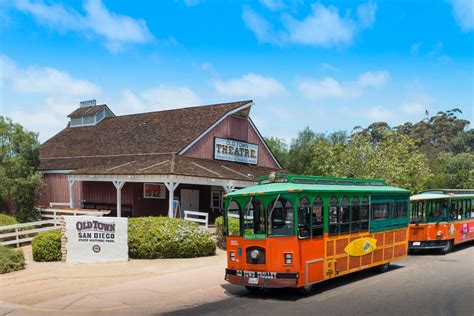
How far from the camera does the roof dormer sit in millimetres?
38469

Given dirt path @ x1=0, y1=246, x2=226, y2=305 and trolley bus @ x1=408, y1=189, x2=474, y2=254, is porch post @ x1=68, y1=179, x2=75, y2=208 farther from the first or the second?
trolley bus @ x1=408, y1=189, x2=474, y2=254

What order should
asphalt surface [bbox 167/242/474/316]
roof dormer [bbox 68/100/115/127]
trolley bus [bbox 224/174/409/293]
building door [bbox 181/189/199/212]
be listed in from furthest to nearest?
1. roof dormer [bbox 68/100/115/127]
2. building door [bbox 181/189/199/212]
3. trolley bus [bbox 224/174/409/293]
4. asphalt surface [bbox 167/242/474/316]

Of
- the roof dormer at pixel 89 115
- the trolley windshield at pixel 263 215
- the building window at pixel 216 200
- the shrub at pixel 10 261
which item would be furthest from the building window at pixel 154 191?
the trolley windshield at pixel 263 215

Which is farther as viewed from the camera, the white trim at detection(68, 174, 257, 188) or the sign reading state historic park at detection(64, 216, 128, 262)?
the white trim at detection(68, 174, 257, 188)

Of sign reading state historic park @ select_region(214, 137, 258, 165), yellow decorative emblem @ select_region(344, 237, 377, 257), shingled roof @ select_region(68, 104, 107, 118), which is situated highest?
shingled roof @ select_region(68, 104, 107, 118)

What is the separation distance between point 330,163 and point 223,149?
10.1 m

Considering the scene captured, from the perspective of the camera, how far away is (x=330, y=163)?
36.8 m

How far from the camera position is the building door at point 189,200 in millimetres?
29231

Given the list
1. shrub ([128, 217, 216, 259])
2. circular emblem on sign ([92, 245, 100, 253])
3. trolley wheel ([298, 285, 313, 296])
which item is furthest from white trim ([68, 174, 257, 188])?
trolley wheel ([298, 285, 313, 296])

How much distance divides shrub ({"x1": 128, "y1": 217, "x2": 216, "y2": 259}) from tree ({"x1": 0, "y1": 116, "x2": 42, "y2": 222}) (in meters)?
12.1

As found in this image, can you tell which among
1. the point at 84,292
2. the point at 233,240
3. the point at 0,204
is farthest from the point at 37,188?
the point at 233,240

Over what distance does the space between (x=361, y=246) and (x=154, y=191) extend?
17.1m

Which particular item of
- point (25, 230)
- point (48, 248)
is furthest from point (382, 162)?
point (48, 248)

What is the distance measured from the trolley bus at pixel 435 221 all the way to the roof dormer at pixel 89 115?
27134 millimetres
